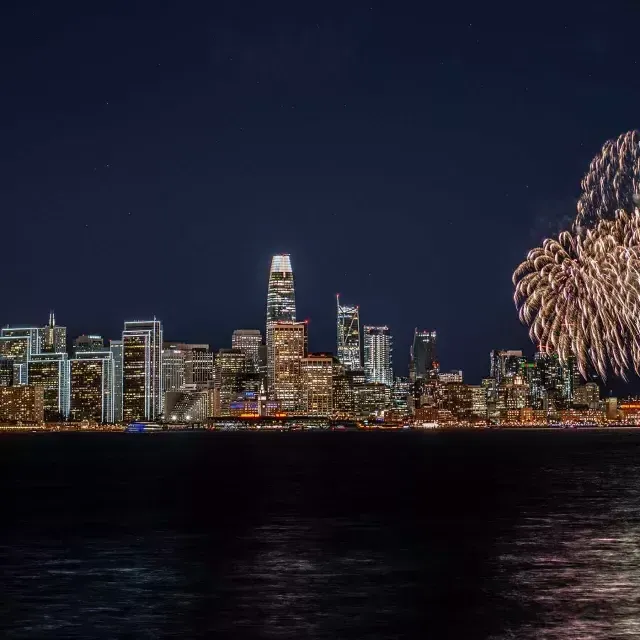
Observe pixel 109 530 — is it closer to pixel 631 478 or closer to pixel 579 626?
pixel 579 626

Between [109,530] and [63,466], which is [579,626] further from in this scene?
[63,466]

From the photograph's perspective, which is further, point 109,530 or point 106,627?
point 109,530

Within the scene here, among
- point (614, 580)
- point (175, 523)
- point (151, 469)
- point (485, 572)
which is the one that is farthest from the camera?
point (151, 469)

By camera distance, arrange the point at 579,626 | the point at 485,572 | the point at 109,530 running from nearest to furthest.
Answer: the point at 579,626 < the point at 485,572 < the point at 109,530

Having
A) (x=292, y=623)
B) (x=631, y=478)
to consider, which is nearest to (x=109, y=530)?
(x=292, y=623)

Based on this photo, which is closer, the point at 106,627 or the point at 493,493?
the point at 106,627

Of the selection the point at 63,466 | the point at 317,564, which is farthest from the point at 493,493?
the point at 63,466
